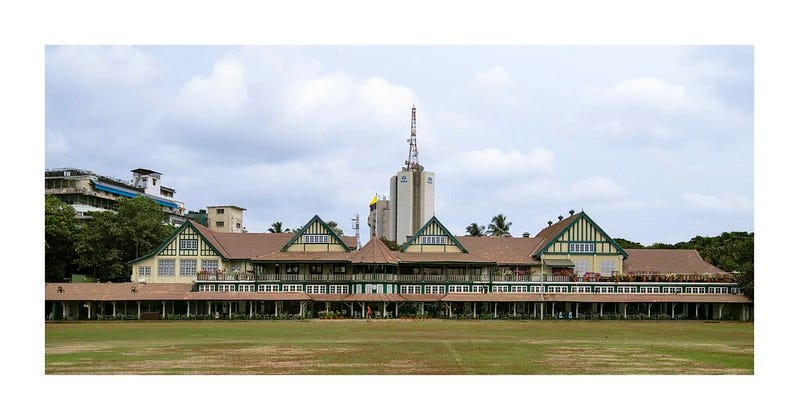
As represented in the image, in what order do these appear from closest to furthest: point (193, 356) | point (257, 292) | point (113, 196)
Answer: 1. point (193, 356)
2. point (257, 292)
3. point (113, 196)

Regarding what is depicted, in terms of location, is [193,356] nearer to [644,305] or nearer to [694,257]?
[644,305]

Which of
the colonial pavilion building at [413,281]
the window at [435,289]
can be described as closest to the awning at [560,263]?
the colonial pavilion building at [413,281]

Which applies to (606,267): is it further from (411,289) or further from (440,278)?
(411,289)

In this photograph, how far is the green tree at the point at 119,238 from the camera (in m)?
60.8

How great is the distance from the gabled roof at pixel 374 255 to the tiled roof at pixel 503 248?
262 inches

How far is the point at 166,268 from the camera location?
59.3 m

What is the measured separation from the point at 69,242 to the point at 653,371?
51158mm

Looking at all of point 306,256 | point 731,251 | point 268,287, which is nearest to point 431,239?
point 306,256

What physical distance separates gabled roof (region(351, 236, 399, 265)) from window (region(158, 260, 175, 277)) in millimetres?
13451

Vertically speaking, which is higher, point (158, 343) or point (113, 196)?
point (113, 196)

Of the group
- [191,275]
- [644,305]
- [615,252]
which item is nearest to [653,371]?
[644,305]

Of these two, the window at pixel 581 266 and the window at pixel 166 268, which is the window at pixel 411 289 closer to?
the window at pixel 581 266

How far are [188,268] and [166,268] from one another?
5.15ft

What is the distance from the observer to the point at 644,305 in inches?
2196
